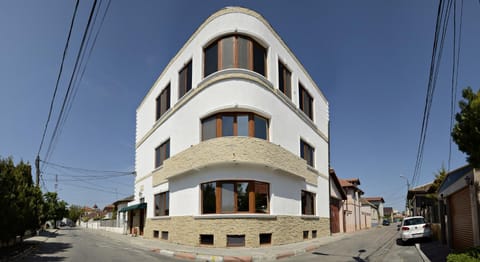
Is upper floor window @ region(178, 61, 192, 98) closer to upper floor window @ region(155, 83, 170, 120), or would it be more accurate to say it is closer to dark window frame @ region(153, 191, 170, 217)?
upper floor window @ region(155, 83, 170, 120)

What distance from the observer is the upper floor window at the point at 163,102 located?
26.2m

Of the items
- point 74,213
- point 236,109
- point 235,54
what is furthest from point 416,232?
point 74,213

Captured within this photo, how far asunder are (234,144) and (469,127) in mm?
10714

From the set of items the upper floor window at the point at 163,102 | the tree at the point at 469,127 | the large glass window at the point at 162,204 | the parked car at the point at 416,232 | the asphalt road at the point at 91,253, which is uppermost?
the upper floor window at the point at 163,102

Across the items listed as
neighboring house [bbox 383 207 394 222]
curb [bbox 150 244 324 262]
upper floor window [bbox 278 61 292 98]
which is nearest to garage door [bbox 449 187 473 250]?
curb [bbox 150 244 324 262]

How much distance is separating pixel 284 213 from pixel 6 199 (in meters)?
13.0

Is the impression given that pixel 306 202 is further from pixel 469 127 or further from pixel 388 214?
pixel 388 214

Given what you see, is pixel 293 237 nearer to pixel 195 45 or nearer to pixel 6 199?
pixel 195 45

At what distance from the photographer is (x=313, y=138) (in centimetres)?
2723

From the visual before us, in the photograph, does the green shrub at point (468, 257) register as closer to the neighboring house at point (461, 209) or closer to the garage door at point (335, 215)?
the neighboring house at point (461, 209)

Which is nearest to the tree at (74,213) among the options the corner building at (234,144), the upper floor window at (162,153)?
the upper floor window at (162,153)

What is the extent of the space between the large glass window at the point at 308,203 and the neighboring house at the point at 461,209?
840 centimetres

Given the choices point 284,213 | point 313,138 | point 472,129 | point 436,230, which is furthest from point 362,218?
point 472,129

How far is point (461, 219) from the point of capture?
13.4 m
